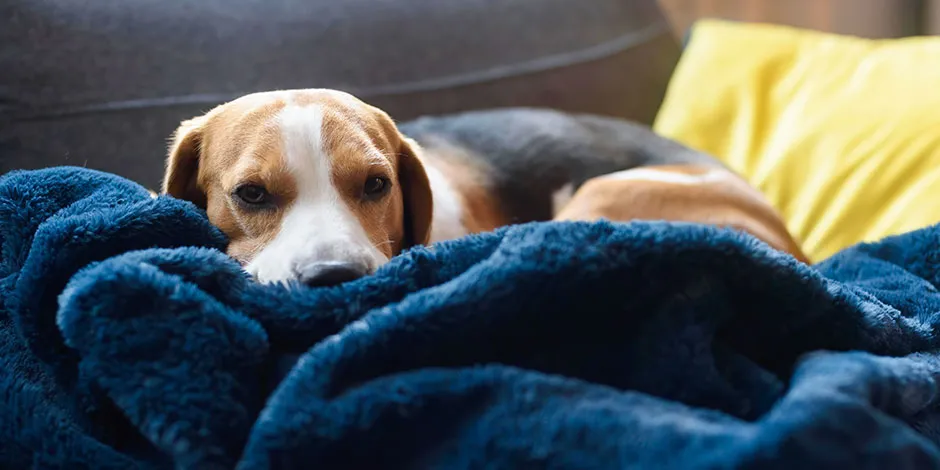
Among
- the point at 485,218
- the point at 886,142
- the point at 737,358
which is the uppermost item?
the point at 737,358

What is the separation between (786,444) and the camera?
0.69 metres

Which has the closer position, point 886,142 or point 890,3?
point 886,142

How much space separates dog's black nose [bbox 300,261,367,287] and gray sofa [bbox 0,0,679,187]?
705 millimetres

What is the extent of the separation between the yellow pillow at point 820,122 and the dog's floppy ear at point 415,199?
91cm

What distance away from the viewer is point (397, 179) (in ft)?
4.91

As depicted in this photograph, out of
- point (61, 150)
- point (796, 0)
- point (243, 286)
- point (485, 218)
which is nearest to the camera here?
point (243, 286)

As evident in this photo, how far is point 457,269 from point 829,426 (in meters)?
0.42

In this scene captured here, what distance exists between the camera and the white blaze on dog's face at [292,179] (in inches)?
47.3

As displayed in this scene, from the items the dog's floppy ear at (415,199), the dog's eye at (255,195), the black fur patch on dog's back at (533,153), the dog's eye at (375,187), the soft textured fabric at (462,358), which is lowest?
the black fur patch on dog's back at (533,153)

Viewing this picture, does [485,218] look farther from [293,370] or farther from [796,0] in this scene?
[796,0]

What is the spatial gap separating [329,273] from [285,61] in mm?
895

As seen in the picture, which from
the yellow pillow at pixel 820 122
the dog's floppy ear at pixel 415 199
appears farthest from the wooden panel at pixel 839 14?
the dog's floppy ear at pixel 415 199

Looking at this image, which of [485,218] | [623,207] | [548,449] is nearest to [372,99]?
[485,218]

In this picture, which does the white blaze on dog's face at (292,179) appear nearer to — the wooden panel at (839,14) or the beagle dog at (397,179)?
the beagle dog at (397,179)
